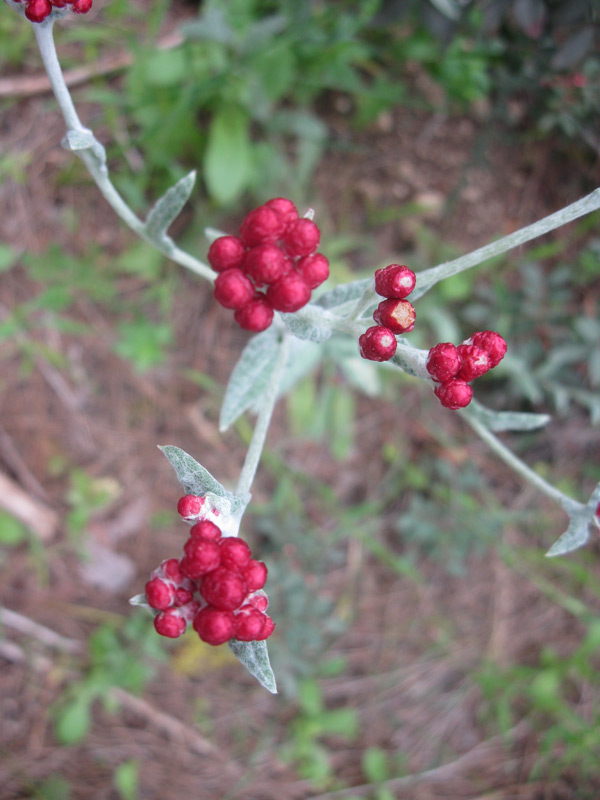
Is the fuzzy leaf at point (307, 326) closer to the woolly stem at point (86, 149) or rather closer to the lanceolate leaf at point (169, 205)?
the woolly stem at point (86, 149)

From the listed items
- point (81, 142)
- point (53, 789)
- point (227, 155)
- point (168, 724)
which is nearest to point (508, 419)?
point (81, 142)

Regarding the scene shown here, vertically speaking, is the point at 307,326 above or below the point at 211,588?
above

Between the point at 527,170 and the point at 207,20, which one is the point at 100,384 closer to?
the point at 207,20

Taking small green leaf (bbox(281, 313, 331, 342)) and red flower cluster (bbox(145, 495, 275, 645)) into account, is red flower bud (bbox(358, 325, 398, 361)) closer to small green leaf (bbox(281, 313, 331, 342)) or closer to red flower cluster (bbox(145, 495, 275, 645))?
Result: small green leaf (bbox(281, 313, 331, 342))

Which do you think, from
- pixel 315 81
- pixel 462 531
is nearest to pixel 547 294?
pixel 462 531

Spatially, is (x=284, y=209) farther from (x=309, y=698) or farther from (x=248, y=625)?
(x=309, y=698)

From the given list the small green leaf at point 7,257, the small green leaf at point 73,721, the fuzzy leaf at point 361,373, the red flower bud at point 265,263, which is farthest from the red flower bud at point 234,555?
the small green leaf at point 7,257
